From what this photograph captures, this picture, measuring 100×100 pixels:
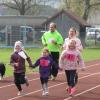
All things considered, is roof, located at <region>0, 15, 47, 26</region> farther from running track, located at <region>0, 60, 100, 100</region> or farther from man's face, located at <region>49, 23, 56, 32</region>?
man's face, located at <region>49, 23, 56, 32</region>

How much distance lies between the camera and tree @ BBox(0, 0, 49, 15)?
259 feet

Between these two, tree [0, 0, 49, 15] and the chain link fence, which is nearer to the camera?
the chain link fence

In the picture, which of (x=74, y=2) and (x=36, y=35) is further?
(x=74, y=2)

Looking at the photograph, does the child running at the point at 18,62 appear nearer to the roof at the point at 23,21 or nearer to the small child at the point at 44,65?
the small child at the point at 44,65

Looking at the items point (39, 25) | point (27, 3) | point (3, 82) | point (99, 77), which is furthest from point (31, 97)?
point (27, 3)

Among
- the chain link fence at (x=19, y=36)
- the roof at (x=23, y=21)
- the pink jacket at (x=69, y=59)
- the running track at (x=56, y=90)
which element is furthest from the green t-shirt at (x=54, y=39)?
the roof at (x=23, y=21)

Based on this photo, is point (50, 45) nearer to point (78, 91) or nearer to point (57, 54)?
point (57, 54)

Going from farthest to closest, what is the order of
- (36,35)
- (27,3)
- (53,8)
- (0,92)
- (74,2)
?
(53,8)
(27,3)
(74,2)
(36,35)
(0,92)

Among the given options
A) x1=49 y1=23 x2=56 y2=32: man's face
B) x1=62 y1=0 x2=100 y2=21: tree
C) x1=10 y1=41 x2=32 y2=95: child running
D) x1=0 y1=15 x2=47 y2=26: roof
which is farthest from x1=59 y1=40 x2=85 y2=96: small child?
x1=62 y1=0 x2=100 y2=21: tree

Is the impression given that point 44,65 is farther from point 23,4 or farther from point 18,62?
point 23,4

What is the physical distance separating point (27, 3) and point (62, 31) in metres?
26.5

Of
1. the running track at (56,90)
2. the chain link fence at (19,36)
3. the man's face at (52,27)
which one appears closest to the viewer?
the running track at (56,90)

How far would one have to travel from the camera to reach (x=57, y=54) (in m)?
18.1

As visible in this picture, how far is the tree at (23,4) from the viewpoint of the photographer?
3105 inches
